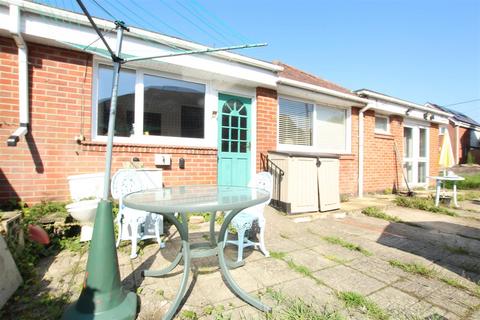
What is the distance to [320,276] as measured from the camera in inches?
100.0

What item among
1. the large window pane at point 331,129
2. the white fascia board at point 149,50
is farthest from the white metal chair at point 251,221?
the large window pane at point 331,129

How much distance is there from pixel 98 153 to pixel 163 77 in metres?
1.80

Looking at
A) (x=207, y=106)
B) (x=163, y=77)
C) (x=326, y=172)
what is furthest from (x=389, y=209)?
(x=163, y=77)

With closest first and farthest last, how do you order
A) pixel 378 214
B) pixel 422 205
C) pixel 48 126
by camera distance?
pixel 48 126
pixel 378 214
pixel 422 205

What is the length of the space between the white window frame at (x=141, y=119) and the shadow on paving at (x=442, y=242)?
11.5 ft

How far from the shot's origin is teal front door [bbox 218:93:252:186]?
5316 millimetres

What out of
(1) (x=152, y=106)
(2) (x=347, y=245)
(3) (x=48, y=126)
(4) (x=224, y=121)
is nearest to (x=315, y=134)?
(4) (x=224, y=121)

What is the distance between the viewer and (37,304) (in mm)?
1993

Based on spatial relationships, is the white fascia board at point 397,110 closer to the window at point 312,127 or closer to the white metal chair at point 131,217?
the window at point 312,127

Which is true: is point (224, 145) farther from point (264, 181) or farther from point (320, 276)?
point (320, 276)

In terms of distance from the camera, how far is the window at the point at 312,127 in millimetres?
6230

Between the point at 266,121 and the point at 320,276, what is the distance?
3.69 metres

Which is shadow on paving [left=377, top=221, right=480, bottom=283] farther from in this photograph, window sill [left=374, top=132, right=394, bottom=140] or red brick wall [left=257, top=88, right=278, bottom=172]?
window sill [left=374, top=132, right=394, bottom=140]

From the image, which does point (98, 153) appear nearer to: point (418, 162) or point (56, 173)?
point (56, 173)
